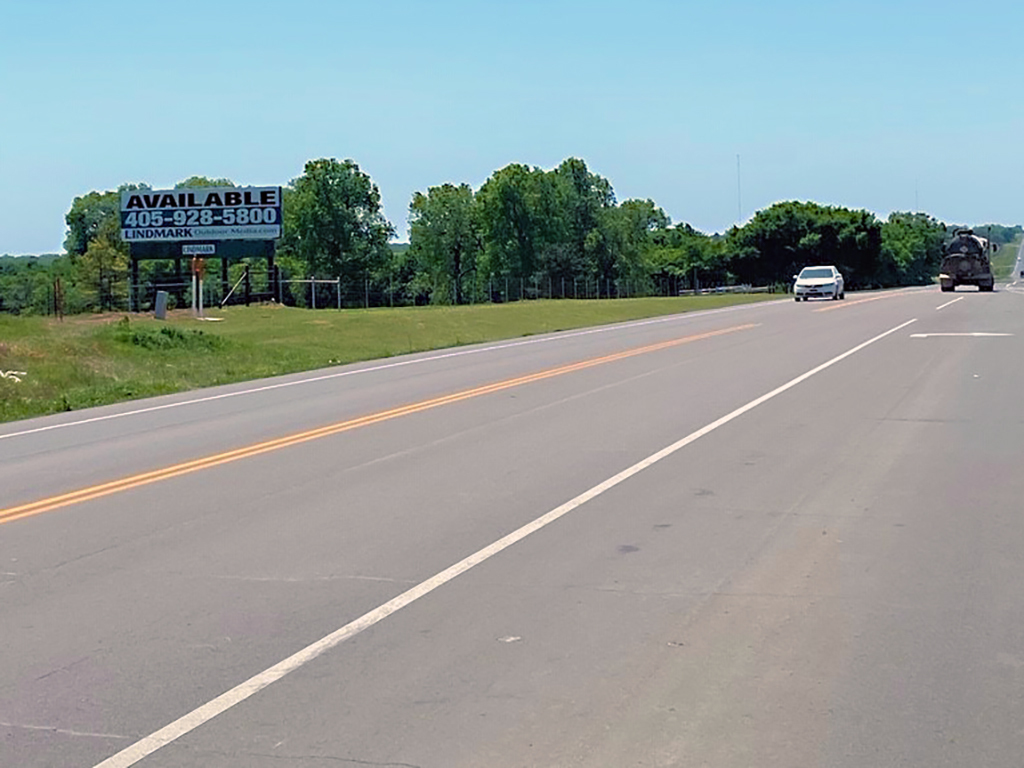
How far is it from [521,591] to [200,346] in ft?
83.3

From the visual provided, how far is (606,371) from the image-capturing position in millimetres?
24078

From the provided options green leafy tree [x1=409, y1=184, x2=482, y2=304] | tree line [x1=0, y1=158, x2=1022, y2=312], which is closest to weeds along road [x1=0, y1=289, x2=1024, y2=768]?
tree line [x1=0, y1=158, x2=1022, y2=312]

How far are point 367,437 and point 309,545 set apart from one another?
19.7ft

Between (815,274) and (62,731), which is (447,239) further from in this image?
(62,731)

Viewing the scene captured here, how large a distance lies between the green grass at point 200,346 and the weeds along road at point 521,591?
7342 mm

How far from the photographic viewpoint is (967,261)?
69.4 m

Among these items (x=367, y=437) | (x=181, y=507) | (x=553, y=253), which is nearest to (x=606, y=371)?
(x=367, y=437)

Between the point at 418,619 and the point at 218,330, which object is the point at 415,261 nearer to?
the point at 218,330

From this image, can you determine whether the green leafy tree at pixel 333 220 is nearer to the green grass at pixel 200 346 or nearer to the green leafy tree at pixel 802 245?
the green leafy tree at pixel 802 245

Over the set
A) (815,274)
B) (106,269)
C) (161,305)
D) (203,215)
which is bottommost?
(161,305)

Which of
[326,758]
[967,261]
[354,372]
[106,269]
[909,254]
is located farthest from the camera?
[909,254]

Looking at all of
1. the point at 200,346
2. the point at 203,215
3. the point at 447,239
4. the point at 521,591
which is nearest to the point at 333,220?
the point at 447,239

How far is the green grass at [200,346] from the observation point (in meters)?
24.2

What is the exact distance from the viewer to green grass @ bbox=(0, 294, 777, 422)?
24250 mm
